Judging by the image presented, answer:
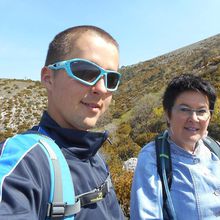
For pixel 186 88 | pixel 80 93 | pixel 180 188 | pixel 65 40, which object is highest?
pixel 65 40

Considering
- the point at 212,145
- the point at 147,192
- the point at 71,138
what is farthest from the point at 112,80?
the point at 212,145

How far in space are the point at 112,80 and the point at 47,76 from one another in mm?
305

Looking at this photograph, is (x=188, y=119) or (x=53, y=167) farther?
(x=188, y=119)

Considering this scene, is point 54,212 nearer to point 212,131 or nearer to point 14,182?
point 14,182

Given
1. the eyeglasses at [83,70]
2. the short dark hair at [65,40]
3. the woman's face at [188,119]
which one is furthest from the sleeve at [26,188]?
the woman's face at [188,119]

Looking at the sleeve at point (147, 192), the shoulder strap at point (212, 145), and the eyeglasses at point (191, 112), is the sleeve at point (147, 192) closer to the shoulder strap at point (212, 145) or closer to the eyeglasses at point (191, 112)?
the eyeglasses at point (191, 112)

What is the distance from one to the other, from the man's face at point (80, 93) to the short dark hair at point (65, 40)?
29 millimetres

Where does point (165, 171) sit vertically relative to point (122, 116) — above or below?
above

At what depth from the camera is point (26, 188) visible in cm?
102

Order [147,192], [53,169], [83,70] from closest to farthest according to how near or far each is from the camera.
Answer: [53,169] → [83,70] → [147,192]

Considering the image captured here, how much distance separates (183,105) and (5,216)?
6.24ft

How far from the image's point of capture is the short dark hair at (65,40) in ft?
4.75

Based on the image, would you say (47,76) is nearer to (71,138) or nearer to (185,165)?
(71,138)

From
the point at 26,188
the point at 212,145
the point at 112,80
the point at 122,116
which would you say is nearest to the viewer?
the point at 26,188
